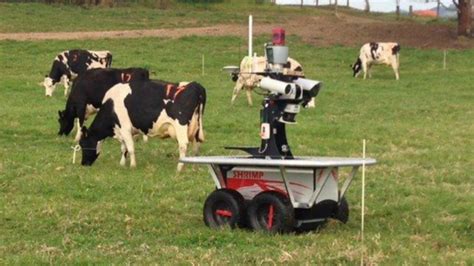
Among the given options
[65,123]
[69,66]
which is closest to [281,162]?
[65,123]

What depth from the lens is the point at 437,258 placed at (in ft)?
26.4

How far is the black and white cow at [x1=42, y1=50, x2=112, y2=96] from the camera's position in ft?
83.3

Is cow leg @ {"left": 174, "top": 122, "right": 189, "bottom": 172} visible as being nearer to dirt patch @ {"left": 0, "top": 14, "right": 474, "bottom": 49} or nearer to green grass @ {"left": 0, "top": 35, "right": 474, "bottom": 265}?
green grass @ {"left": 0, "top": 35, "right": 474, "bottom": 265}

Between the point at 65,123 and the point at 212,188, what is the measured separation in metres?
6.19

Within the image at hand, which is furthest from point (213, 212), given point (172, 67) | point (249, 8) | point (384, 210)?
point (249, 8)

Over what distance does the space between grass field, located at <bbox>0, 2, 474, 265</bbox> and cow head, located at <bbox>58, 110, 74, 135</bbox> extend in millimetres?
151

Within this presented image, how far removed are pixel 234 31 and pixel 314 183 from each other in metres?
33.8

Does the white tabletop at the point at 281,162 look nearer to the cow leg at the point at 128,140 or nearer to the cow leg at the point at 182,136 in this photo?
the cow leg at the point at 182,136

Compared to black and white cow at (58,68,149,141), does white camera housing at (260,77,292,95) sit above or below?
above

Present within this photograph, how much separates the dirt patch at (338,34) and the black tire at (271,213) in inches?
1199

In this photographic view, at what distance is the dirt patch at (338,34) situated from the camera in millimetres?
39562

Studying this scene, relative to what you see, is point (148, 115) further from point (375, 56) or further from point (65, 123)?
point (375, 56)

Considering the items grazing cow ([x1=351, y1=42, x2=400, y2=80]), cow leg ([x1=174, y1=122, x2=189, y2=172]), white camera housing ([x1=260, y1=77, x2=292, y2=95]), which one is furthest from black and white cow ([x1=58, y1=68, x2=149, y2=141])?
grazing cow ([x1=351, y1=42, x2=400, y2=80])

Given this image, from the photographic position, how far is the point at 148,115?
13.5 meters
